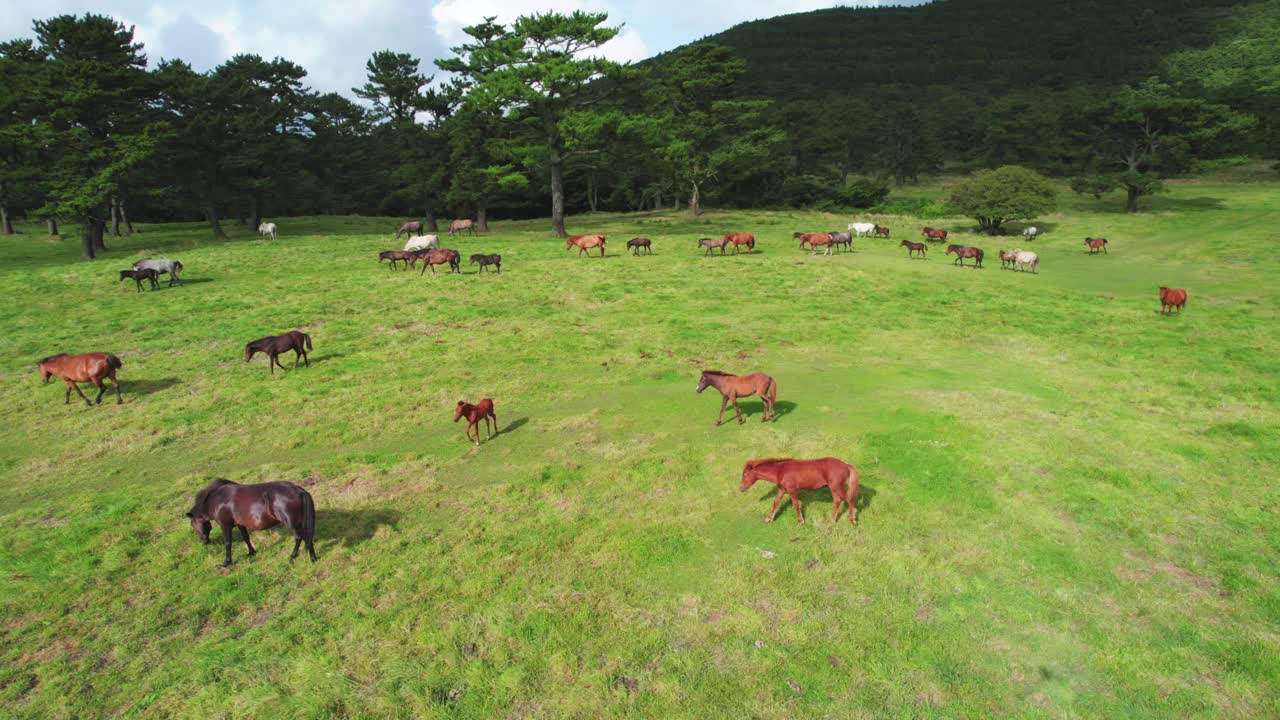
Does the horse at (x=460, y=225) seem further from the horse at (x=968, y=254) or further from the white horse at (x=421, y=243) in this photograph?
the horse at (x=968, y=254)

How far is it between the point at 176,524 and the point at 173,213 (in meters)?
72.4

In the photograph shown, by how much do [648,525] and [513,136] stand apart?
49849 mm

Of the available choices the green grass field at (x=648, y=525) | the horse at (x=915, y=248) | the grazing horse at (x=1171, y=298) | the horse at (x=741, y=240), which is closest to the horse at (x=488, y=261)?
the green grass field at (x=648, y=525)

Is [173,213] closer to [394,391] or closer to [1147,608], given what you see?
[394,391]

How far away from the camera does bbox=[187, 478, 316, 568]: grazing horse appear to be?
866 cm

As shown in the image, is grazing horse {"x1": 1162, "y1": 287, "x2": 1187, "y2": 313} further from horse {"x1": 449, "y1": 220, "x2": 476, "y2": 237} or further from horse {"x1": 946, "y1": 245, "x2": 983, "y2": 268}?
horse {"x1": 449, "y1": 220, "x2": 476, "y2": 237}

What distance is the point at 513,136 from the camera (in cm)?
5297

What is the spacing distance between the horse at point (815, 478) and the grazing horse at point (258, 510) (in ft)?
22.2

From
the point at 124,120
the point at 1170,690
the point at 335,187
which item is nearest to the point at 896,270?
the point at 1170,690

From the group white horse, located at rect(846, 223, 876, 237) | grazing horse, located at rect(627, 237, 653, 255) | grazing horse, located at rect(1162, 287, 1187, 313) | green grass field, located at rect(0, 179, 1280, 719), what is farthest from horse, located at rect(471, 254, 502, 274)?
white horse, located at rect(846, 223, 876, 237)

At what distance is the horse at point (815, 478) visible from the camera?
941 cm


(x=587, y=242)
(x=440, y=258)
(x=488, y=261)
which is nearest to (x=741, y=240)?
(x=587, y=242)

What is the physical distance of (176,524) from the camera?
1000 cm

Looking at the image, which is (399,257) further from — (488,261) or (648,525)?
(648,525)
